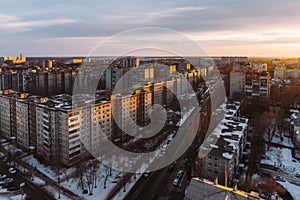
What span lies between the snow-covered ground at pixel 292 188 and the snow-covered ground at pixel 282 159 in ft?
1.88

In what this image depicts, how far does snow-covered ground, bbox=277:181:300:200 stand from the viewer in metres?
3.96

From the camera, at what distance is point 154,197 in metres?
3.93

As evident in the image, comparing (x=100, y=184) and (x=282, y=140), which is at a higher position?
(x=282, y=140)

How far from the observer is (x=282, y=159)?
5.19 meters

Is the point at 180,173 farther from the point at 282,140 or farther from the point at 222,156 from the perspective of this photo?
the point at 282,140

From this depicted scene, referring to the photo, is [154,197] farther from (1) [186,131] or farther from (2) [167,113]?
(2) [167,113]

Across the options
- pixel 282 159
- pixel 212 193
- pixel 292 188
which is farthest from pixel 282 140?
pixel 212 193

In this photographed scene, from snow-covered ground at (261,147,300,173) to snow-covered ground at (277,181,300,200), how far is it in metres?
0.57

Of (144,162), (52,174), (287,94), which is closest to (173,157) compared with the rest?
(144,162)

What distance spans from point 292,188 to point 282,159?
3.76 ft

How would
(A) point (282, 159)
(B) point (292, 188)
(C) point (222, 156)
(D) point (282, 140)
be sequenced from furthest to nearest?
1. (D) point (282, 140)
2. (A) point (282, 159)
3. (B) point (292, 188)
4. (C) point (222, 156)


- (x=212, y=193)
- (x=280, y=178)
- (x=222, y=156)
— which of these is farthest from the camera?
(x=280, y=178)

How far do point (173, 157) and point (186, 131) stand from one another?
1.46 metres

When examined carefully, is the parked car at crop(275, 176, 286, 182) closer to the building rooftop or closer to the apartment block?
the apartment block
